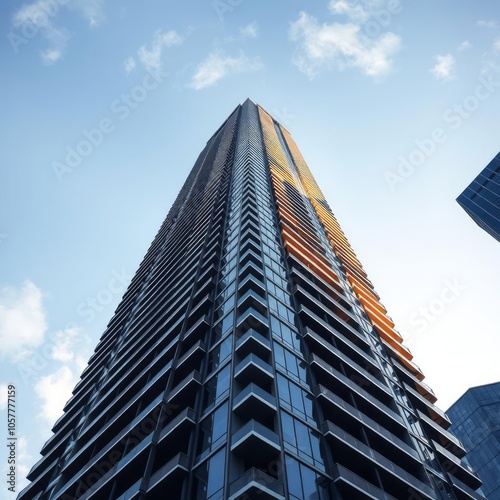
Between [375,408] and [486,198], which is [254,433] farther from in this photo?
[486,198]

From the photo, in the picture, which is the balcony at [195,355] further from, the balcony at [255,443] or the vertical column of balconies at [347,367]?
the balcony at [255,443]

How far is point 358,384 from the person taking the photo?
30.0 metres

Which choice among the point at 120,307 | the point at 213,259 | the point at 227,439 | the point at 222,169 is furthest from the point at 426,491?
the point at 222,169

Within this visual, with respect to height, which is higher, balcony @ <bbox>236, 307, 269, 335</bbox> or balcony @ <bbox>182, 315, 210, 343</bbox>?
balcony @ <bbox>182, 315, 210, 343</bbox>

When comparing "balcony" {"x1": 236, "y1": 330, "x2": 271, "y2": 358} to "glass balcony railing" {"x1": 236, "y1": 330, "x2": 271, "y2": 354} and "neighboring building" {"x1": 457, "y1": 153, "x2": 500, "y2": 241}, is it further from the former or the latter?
"neighboring building" {"x1": 457, "y1": 153, "x2": 500, "y2": 241}

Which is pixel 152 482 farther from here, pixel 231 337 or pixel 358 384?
pixel 358 384

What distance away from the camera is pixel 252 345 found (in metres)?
25.2

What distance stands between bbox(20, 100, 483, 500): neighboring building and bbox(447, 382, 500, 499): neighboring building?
60.2m

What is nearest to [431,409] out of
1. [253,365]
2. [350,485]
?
[350,485]

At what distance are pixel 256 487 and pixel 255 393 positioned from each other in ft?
16.5

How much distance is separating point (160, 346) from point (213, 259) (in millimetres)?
10001

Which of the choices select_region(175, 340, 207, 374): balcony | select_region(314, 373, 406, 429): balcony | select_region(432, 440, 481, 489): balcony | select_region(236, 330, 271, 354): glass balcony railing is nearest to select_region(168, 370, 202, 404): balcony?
select_region(175, 340, 207, 374): balcony

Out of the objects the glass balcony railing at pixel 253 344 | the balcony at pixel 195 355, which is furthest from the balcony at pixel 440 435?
the balcony at pixel 195 355

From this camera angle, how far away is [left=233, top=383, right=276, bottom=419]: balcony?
20891mm
